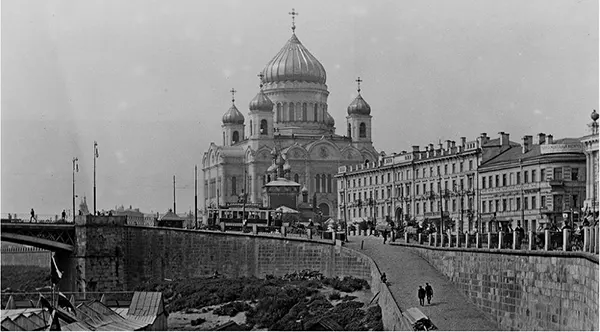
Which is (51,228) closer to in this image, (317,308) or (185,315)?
(185,315)

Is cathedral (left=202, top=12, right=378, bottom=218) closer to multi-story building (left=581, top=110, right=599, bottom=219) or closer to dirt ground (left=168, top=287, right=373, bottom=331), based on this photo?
multi-story building (left=581, top=110, right=599, bottom=219)

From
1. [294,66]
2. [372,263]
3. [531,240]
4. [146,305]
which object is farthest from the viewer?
[294,66]

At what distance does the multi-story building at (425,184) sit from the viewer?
91.0 meters

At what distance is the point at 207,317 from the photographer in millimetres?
56406

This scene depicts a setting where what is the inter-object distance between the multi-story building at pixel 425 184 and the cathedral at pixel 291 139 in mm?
9275

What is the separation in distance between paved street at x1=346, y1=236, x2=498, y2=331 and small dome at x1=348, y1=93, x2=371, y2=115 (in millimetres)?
72687

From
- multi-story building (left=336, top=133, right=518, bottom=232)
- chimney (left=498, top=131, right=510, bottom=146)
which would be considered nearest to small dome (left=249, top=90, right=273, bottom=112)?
multi-story building (left=336, top=133, right=518, bottom=232)

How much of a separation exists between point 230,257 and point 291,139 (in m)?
56.2

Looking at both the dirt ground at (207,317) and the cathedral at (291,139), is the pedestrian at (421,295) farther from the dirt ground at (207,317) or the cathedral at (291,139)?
the cathedral at (291,139)

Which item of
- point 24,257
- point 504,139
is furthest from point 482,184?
point 24,257

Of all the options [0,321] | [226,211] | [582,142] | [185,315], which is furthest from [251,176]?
[0,321]

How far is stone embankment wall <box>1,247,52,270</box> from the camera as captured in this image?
417 ft

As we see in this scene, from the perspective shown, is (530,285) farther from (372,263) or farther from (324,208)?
(324,208)

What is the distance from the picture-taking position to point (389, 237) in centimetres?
6531
